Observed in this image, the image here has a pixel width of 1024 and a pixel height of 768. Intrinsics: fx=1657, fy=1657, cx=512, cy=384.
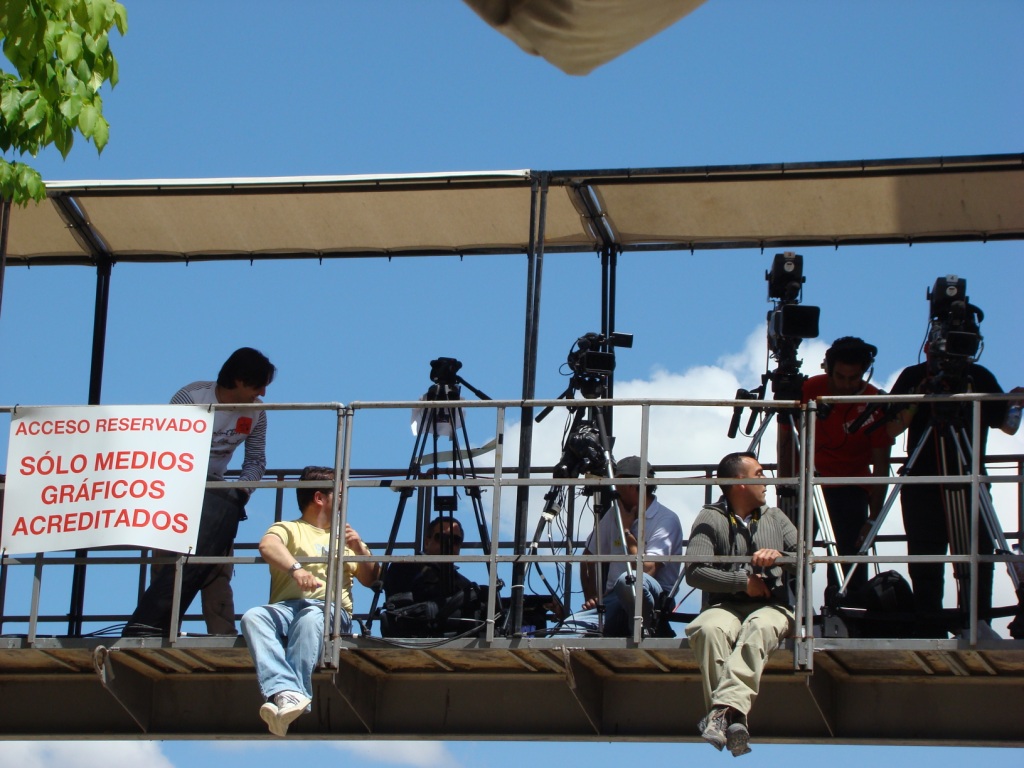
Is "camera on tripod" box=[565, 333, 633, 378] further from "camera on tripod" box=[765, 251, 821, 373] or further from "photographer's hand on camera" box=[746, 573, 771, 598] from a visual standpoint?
"photographer's hand on camera" box=[746, 573, 771, 598]

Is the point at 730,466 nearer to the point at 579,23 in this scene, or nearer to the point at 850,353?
the point at 850,353

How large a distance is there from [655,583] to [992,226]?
3774mm

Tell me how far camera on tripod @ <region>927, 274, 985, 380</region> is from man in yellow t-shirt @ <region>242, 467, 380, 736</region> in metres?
3.42

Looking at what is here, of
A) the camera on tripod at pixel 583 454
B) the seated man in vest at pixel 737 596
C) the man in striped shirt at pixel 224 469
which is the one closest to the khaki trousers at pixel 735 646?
the seated man in vest at pixel 737 596

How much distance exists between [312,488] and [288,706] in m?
1.33

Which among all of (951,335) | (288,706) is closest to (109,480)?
(288,706)

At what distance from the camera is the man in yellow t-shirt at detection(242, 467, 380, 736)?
28.9 feet

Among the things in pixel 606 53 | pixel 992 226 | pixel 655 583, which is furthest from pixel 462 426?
pixel 606 53

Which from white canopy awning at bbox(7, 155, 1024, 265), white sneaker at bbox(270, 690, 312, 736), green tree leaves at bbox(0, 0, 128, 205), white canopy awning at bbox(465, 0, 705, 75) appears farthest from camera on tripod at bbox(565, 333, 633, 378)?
white canopy awning at bbox(465, 0, 705, 75)

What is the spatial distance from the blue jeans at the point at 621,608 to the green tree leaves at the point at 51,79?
373 centimetres

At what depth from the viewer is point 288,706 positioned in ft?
28.5

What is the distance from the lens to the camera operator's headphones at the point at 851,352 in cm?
997

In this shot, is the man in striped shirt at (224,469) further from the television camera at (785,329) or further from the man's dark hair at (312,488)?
the television camera at (785,329)

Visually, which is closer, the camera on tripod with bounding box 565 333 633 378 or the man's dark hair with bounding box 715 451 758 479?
the man's dark hair with bounding box 715 451 758 479
